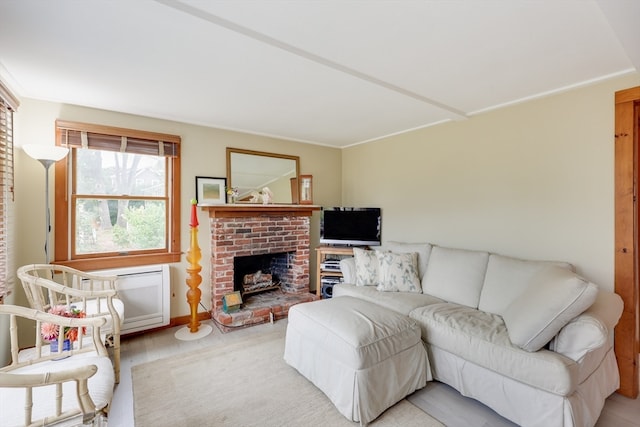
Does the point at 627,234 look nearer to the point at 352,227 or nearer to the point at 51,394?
the point at 352,227

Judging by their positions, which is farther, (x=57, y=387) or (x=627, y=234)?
(x=627, y=234)

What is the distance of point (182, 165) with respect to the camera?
337 centimetres

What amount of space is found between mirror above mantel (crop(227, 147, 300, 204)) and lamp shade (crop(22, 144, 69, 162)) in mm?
1600

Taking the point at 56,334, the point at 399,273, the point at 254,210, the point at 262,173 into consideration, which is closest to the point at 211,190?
the point at 254,210

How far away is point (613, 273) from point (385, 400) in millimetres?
1982

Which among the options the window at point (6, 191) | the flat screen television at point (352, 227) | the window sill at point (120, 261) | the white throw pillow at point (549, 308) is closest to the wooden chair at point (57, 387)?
the window at point (6, 191)

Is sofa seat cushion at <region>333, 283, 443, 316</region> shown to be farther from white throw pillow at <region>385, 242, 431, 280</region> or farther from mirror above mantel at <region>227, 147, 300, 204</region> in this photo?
mirror above mantel at <region>227, 147, 300, 204</region>

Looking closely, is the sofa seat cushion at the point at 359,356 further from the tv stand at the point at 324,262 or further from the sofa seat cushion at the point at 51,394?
the tv stand at the point at 324,262

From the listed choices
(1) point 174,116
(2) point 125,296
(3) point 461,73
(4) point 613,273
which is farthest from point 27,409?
(4) point 613,273

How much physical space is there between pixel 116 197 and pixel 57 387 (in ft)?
7.63

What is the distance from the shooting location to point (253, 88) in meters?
2.46

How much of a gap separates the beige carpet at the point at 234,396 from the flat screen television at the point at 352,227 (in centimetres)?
174

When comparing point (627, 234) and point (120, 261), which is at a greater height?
point (627, 234)

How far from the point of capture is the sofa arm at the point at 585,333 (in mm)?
1630
